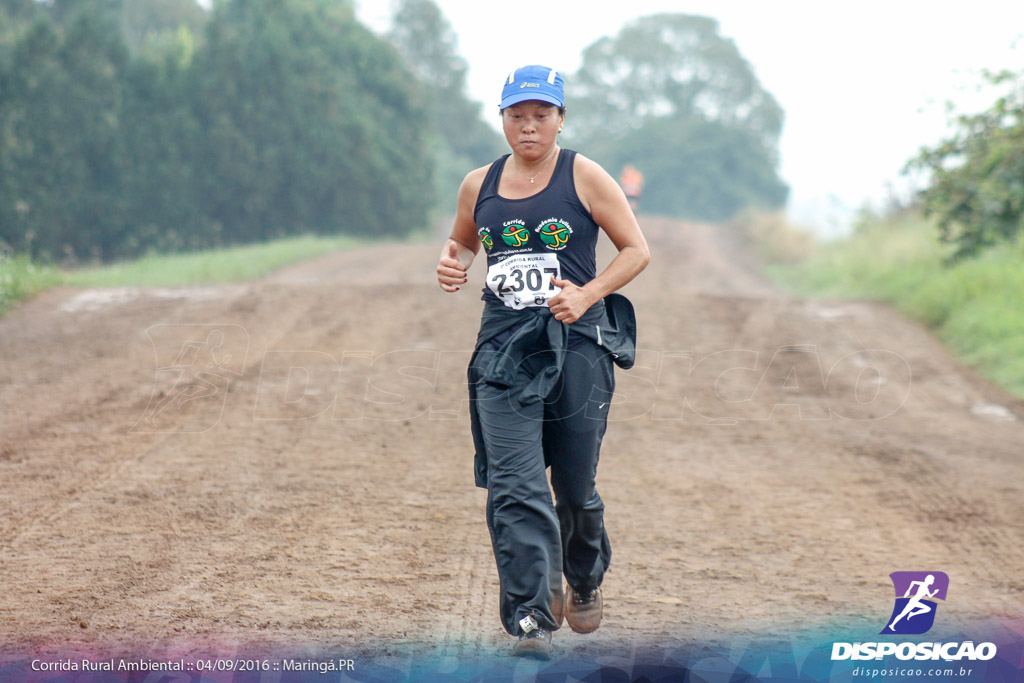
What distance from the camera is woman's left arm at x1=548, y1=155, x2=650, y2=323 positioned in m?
3.34

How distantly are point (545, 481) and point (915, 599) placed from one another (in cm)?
199

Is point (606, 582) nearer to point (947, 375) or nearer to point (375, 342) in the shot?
Answer: point (375, 342)

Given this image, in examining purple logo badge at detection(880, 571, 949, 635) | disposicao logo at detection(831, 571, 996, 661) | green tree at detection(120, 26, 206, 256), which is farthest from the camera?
green tree at detection(120, 26, 206, 256)

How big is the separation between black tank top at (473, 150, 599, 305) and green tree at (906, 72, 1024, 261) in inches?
434

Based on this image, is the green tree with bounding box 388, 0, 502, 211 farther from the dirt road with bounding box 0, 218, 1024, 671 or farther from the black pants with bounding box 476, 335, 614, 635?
the black pants with bounding box 476, 335, 614, 635

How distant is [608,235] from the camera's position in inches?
134

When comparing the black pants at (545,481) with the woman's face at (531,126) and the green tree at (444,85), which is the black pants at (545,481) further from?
the green tree at (444,85)

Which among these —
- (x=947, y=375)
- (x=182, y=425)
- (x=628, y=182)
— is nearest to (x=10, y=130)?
(x=628, y=182)

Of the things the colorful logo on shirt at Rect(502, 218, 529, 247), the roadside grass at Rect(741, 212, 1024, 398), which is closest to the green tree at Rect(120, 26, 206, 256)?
the roadside grass at Rect(741, 212, 1024, 398)

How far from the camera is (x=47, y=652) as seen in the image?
326 cm

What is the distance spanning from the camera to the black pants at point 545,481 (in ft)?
10.8

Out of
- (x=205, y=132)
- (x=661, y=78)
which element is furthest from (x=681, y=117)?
(x=205, y=132)

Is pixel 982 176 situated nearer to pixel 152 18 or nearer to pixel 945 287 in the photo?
pixel 945 287

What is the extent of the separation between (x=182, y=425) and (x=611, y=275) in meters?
4.54
